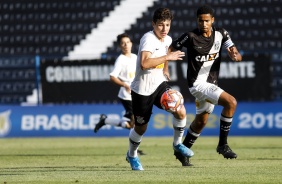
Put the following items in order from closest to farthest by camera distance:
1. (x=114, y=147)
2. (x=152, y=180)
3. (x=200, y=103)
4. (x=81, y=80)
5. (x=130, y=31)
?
(x=152, y=180)
(x=200, y=103)
(x=114, y=147)
(x=81, y=80)
(x=130, y=31)

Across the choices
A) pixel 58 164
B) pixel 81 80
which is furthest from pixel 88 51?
pixel 58 164

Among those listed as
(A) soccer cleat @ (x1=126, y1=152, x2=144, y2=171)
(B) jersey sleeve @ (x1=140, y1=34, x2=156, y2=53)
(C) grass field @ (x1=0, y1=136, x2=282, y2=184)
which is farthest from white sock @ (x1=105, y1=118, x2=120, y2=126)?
(B) jersey sleeve @ (x1=140, y1=34, x2=156, y2=53)

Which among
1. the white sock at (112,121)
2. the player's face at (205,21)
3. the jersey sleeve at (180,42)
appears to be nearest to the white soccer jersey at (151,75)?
the jersey sleeve at (180,42)

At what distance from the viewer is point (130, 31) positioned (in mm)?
25047

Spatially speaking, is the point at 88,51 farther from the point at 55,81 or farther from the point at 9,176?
the point at 9,176

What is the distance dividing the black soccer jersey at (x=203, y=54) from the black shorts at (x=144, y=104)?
101cm

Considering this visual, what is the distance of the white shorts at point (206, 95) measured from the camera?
10891 millimetres

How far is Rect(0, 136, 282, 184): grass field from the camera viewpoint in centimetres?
894

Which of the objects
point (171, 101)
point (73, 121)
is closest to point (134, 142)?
point (171, 101)

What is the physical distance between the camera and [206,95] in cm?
1099

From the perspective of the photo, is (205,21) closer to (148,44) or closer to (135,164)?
(148,44)

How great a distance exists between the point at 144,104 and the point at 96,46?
1523 cm

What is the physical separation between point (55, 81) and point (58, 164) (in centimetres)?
1024

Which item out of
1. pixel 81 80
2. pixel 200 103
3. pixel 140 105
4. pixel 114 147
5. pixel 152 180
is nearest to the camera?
pixel 152 180
